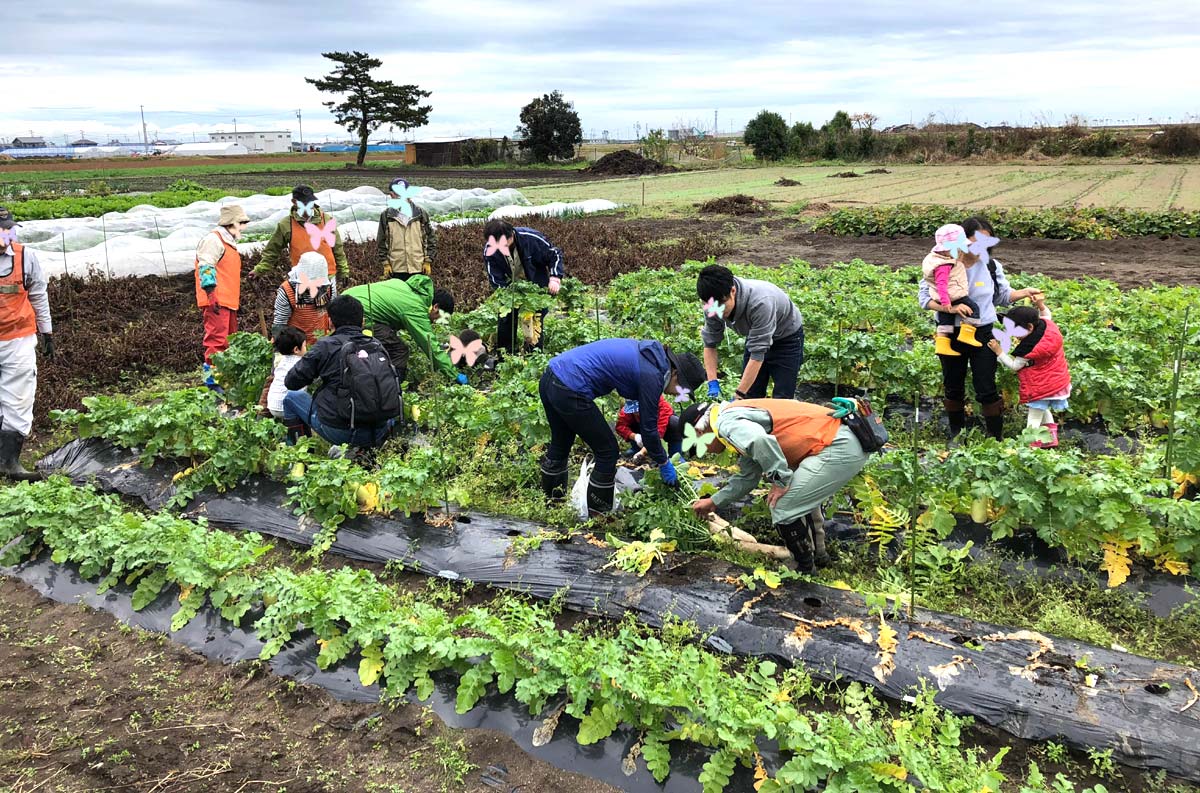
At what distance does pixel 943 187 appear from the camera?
90.5 feet

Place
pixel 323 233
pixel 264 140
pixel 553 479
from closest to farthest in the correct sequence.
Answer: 1. pixel 553 479
2. pixel 323 233
3. pixel 264 140

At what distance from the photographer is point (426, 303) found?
663 centimetres

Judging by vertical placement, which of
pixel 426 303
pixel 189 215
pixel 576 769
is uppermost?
pixel 189 215

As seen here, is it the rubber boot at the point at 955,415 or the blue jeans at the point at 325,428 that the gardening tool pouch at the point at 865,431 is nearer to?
the rubber boot at the point at 955,415

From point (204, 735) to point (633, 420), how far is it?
286 cm

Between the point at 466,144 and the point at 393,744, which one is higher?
the point at 466,144

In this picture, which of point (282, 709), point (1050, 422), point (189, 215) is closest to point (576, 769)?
point (282, 709)

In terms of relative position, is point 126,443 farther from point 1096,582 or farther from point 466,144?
point 466,144

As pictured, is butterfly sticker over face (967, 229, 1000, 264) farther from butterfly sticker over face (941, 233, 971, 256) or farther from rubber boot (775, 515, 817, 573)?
rubber boot (775, 515, 817, 573)

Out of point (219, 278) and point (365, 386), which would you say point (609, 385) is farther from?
point (219, 278)

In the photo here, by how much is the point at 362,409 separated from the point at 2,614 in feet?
7.18

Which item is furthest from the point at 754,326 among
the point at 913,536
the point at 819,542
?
the point at 913,536

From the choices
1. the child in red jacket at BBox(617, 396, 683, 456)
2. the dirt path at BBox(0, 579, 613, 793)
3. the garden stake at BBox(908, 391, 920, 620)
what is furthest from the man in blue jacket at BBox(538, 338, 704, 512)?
the dirt path at BBox(0, 579, 613, 793)

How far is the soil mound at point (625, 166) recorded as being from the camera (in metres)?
40.1
